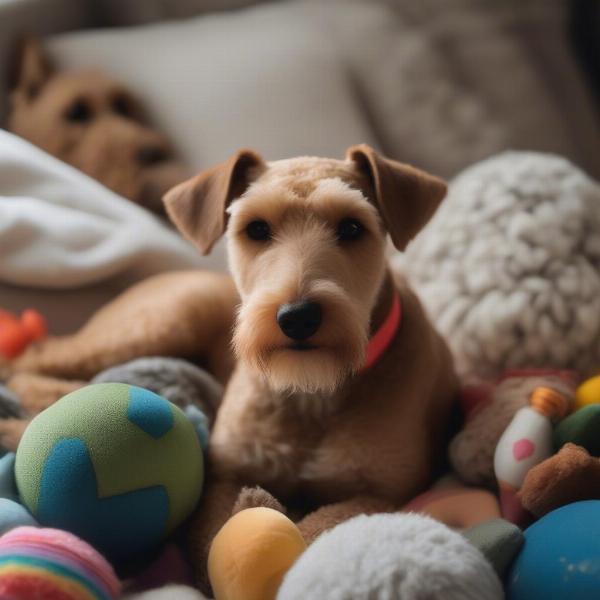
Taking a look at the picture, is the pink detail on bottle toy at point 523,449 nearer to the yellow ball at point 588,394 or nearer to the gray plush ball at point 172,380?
the yellow ball at point 588,394

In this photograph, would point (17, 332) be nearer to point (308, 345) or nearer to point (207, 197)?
point (207, 197)

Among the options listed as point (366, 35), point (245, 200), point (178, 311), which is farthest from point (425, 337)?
point (366, 35)

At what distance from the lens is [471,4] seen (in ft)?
6.70

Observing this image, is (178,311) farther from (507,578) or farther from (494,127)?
(494,127)

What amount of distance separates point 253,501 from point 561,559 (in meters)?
0.41

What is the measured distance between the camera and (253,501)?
1052mm

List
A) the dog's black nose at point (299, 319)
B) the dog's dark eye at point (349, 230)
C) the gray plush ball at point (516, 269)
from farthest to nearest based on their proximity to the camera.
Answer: the gray plush ball at point (516, 269), the dog's dark eye at point (349, 230), the dog's black nose at point (299, 319)

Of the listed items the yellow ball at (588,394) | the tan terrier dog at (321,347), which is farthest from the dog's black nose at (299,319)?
the yellow ball at (588,394)

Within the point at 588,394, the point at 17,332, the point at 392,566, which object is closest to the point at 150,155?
the point at 17,332

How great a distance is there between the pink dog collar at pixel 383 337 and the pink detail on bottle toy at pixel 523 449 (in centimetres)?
25

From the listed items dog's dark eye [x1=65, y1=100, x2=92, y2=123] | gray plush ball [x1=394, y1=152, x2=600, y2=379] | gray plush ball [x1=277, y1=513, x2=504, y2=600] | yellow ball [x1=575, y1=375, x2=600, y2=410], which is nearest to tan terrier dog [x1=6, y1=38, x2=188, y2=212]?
dog's dark eye [x1=65, y1=100, x2=92, y2=123]

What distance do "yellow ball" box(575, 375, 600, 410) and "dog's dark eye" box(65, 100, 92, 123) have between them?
1.24 metres

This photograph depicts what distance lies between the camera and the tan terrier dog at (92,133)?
1747 millimetres

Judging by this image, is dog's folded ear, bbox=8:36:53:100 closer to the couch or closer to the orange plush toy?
the couch
